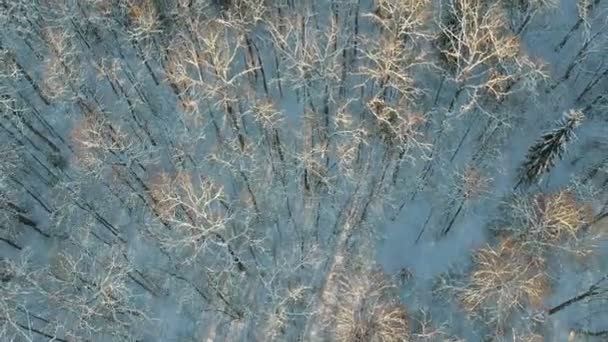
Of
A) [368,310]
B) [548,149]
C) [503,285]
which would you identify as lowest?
[368,310]

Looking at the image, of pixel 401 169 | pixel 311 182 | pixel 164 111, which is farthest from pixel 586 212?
pixel 164 111

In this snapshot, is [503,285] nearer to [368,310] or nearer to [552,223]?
[552,223]

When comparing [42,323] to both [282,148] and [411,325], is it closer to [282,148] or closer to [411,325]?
[282,148]

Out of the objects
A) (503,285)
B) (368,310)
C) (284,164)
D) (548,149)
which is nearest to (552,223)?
(548,149)

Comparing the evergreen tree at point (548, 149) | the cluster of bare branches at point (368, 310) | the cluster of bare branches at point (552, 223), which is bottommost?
the cluster of bare branches at point (368, 310)

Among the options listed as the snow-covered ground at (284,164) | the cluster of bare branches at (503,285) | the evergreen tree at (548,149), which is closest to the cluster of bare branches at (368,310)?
the snow-covered ground at (284,164)

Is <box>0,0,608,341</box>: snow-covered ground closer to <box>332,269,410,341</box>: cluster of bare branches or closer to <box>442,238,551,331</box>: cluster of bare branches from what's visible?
<box>332,269,410,341</box>: cluster of bare branches

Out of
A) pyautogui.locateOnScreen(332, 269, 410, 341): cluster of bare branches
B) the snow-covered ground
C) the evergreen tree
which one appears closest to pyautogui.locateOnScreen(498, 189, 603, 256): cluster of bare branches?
the snow-covered ground

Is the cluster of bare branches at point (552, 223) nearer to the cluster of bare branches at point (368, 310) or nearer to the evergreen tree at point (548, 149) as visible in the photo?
the evergreen tree at point (548, 149)
